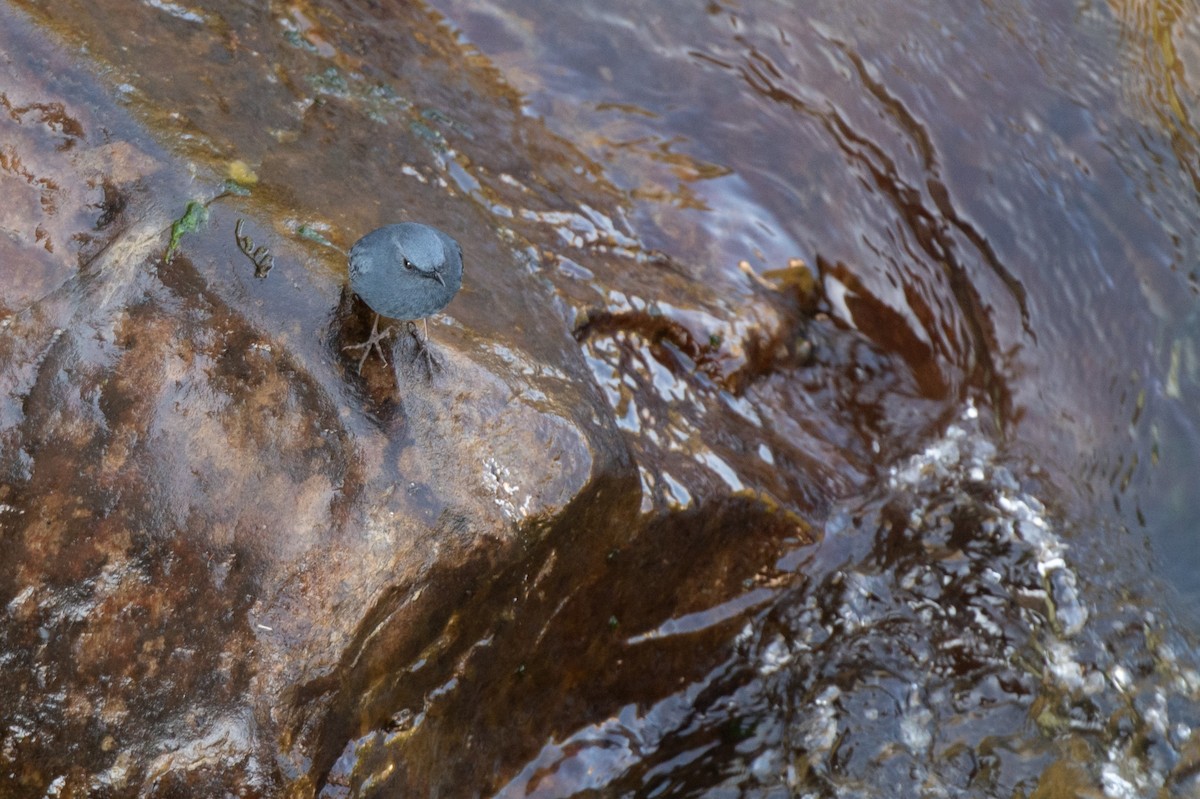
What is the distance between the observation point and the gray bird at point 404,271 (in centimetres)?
264

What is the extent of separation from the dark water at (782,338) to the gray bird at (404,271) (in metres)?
0.37

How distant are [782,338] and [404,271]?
235 centimetres

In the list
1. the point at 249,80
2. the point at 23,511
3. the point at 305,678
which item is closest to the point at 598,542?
the point at 305,678

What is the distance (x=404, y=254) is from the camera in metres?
2.64

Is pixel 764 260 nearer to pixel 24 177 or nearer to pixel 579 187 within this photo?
pixel 579 187

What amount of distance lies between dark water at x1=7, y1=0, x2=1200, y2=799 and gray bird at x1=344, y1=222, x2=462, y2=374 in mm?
372

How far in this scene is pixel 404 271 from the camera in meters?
2.64

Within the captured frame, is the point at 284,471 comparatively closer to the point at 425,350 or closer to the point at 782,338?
the point at 425,350

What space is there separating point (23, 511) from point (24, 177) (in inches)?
43.4

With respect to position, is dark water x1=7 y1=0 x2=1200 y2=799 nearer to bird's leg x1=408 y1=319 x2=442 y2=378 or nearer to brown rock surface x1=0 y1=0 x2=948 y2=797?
brown rock surface x1=0 y1=0 x2=948 y2=797

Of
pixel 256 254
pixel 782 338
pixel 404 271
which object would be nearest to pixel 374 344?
pixel 404 271

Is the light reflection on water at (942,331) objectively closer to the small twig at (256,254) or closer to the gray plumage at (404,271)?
the gray plumage at (404,271)

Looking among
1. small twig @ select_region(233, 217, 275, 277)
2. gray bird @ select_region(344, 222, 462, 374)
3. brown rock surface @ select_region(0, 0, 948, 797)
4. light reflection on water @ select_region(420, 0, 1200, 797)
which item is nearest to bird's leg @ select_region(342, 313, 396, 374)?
brown rock surface @ select_region(0, 0, 948, 797)


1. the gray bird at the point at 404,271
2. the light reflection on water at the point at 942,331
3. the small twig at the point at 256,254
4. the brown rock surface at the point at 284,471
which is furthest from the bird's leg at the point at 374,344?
the light reflection on water at the point at 942,331
